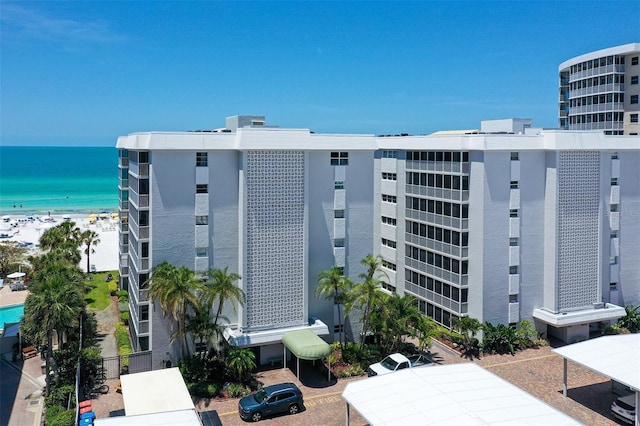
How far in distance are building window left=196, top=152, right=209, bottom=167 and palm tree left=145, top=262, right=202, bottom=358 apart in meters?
6.22

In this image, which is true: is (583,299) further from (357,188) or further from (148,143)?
(148,143)

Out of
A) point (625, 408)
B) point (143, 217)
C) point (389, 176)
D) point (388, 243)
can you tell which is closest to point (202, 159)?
point (143, 217)

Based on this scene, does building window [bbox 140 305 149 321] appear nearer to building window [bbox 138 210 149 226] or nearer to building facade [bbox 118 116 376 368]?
building facade [bbox 118 116 376 368]

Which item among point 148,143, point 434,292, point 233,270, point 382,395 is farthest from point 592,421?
point 148,143

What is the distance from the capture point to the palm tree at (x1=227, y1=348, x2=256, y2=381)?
29812 mm

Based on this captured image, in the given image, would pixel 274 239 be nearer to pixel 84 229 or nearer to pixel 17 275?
pixel 17 275

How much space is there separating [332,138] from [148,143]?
453 inches

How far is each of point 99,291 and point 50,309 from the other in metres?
25.3

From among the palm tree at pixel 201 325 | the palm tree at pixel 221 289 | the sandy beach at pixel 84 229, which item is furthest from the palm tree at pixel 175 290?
the sandy beach at pixel 84 229

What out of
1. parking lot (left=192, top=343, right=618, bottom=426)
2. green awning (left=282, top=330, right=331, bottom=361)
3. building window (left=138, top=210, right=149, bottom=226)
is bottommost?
parking lot (left=192, top=343, right=618, bottom=426)

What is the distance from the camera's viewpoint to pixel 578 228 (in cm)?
3819

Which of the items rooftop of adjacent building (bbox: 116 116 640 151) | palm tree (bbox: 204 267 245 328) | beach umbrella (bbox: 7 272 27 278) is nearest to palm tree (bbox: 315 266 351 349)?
palm tree (bbox: 204 267 245 328)

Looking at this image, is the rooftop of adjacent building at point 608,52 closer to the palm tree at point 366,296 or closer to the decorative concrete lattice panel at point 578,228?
the decorative concrete lattice panel at point 578,228

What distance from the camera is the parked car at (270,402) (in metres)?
26.8
